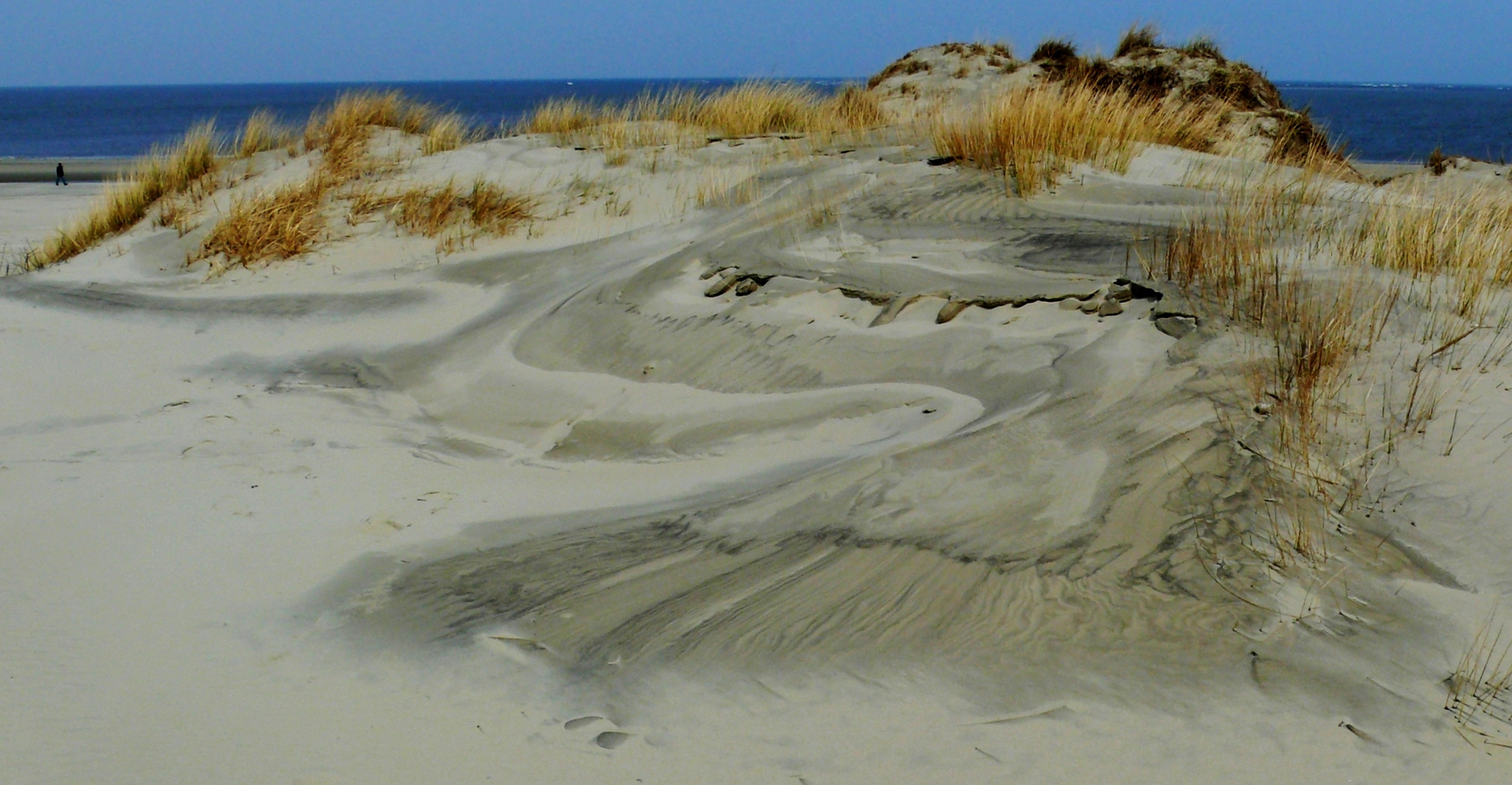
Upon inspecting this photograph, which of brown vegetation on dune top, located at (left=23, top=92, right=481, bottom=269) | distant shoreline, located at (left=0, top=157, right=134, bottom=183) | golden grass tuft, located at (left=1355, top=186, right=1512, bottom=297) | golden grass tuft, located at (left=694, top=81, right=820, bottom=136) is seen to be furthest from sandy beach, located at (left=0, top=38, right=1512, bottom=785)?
distant shoreline, located at (left=0, top=157, right=134, bottom=183)

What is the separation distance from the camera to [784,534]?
2.85 m

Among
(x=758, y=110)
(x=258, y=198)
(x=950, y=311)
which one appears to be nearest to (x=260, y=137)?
(x=258, y=198)

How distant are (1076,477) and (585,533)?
1.34 metres

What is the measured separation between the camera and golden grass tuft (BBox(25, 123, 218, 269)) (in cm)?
759

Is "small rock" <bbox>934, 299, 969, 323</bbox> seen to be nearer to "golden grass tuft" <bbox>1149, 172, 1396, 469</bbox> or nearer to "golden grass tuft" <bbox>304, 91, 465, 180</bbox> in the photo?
"golden grass tuft" <bbox>1149, 172, 1396, 469</bbox>

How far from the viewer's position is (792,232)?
204 inches

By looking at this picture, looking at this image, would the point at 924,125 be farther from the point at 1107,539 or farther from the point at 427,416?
the point at 1107,539

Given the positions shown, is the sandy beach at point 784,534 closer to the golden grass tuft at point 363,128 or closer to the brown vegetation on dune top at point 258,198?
the brown vegetation on dune top at point 258,198

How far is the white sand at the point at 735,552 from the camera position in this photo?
2059 mm

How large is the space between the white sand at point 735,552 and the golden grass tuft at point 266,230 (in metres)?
1.49

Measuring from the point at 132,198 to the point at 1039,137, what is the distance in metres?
6.31

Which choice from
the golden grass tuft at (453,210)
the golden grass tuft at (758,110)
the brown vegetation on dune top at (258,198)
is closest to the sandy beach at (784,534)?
the golden grass tuft at (453,210)

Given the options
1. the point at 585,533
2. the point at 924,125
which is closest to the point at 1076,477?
the point at 585,533

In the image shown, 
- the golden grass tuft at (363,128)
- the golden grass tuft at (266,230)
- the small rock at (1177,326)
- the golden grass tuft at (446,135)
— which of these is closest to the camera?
the small rock at (1177,326)
